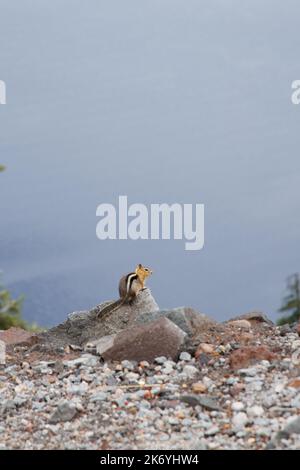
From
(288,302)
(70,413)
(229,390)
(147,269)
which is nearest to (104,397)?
(70,413)

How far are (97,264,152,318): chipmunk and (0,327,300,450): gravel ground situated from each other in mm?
1098

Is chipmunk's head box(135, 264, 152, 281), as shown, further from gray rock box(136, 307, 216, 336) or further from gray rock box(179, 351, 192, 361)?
gray rock box(179, 351, 192, 361)

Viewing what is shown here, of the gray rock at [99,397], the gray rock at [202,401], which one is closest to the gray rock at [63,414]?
the gray rock at [99,397]

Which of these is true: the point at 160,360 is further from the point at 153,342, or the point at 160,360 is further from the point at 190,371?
the point at 190,371

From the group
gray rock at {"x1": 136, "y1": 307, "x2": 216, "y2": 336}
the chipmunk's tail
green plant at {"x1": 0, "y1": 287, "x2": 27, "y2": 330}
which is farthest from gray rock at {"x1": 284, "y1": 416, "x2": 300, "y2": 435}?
green plant at {"x1": 0, "y1": 287, "x2": 27, "y2": 330}

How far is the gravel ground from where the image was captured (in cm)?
702

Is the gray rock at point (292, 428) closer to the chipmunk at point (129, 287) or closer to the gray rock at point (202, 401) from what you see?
the gray rock at point (202, 401)

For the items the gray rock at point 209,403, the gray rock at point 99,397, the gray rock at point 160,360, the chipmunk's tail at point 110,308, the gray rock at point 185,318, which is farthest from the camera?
the chipmunk's tail at point 110,308

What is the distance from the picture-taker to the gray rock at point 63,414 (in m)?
7.57

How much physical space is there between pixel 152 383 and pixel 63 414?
1.04 meters
